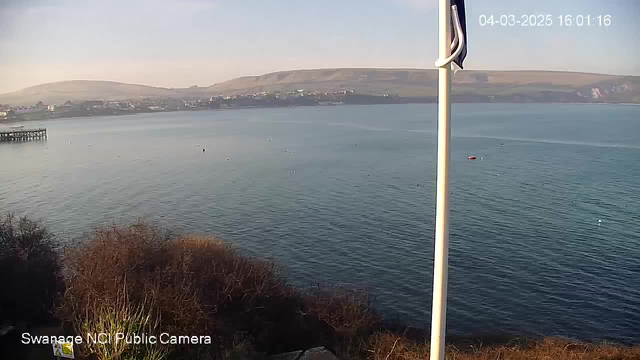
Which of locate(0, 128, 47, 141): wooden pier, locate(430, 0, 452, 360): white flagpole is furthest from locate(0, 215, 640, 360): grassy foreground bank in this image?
locate(0, 128, 47, 141): wooden pier

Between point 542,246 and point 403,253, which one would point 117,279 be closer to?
point 403,253

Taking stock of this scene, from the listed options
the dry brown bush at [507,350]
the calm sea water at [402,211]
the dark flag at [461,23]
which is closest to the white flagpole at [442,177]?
the dark flag at [461,23]

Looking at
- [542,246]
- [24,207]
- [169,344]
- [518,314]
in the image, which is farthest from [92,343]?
[24,207]

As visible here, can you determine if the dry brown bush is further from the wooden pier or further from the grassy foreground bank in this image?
the wooden pier

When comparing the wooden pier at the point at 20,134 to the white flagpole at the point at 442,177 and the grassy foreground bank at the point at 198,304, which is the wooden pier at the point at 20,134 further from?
the white flagpole at the point at 442,177

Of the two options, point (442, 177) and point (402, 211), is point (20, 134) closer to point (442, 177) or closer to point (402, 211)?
point (402, 211)
